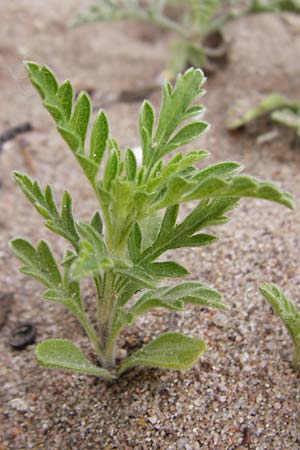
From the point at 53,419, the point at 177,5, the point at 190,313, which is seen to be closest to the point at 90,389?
the point at 53,419

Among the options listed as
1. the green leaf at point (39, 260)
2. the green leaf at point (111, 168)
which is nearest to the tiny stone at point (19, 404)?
the green leaf at point (39, 260)

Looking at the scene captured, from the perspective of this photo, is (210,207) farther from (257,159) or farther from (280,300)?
(257,159)

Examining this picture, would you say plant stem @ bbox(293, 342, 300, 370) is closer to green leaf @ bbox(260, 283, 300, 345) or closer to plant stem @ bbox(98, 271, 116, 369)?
green leaf @ bbox(260, 283, 300, 345)

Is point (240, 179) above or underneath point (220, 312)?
above

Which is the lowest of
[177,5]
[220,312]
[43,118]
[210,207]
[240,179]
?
[220,312]

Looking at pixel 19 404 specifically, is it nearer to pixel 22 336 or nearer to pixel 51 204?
pixel 22 336

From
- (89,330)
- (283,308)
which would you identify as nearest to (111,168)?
(89,330)

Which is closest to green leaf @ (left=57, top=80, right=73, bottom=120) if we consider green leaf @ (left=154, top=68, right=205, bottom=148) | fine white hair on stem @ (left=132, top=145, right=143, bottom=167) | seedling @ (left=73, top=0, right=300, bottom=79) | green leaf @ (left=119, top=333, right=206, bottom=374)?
green leaf @ (left=154, top=68, right=205, bottom=148)
